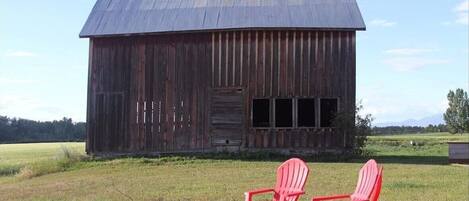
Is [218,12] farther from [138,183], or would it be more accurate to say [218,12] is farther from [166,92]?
[138,183]

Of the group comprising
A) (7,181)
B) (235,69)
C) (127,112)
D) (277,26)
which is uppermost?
(277,26)

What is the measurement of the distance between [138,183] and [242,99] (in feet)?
33.1

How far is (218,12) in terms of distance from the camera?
26.6 metres

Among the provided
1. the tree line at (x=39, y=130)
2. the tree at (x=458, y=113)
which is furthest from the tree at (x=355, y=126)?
the tree at (x=458, y=113)

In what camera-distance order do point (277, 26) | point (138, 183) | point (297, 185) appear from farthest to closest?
point (277, 26)
point (138, 183)
point (297, 185)

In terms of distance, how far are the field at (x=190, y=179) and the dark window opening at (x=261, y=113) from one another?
276 cm

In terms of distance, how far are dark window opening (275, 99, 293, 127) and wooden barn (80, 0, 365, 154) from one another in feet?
0.13

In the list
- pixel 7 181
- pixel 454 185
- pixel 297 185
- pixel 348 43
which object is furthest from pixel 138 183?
pixel 348 43

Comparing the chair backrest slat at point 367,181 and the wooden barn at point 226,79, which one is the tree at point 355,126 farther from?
the chair backrest slat at point 367,181

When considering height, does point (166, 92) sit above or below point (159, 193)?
above

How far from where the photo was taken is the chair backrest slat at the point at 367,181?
712 cm

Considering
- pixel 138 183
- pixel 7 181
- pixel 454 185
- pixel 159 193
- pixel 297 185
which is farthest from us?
pixel 7 181

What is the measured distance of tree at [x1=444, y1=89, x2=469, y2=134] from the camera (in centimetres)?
6619

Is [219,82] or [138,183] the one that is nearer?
[138,183]
